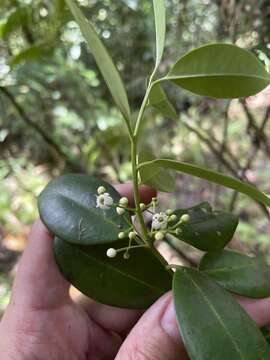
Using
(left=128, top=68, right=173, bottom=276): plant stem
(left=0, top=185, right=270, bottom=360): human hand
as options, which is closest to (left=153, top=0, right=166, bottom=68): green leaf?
(left=128, top=68, right=173, bottom=276): plant stem

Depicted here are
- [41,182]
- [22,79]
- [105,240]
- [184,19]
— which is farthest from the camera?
[41,182]

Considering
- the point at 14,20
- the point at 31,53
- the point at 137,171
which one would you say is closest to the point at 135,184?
the point at 137,171

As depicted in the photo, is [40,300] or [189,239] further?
[40,300]

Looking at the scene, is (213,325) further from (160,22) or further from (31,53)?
(31,53)

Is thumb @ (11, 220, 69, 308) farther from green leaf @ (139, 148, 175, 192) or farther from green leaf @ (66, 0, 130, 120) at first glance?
green leaf @ (66, 0, 130, 120)

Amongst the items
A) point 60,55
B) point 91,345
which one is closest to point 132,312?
point 91,345

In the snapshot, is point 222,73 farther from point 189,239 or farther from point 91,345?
point 91,345
